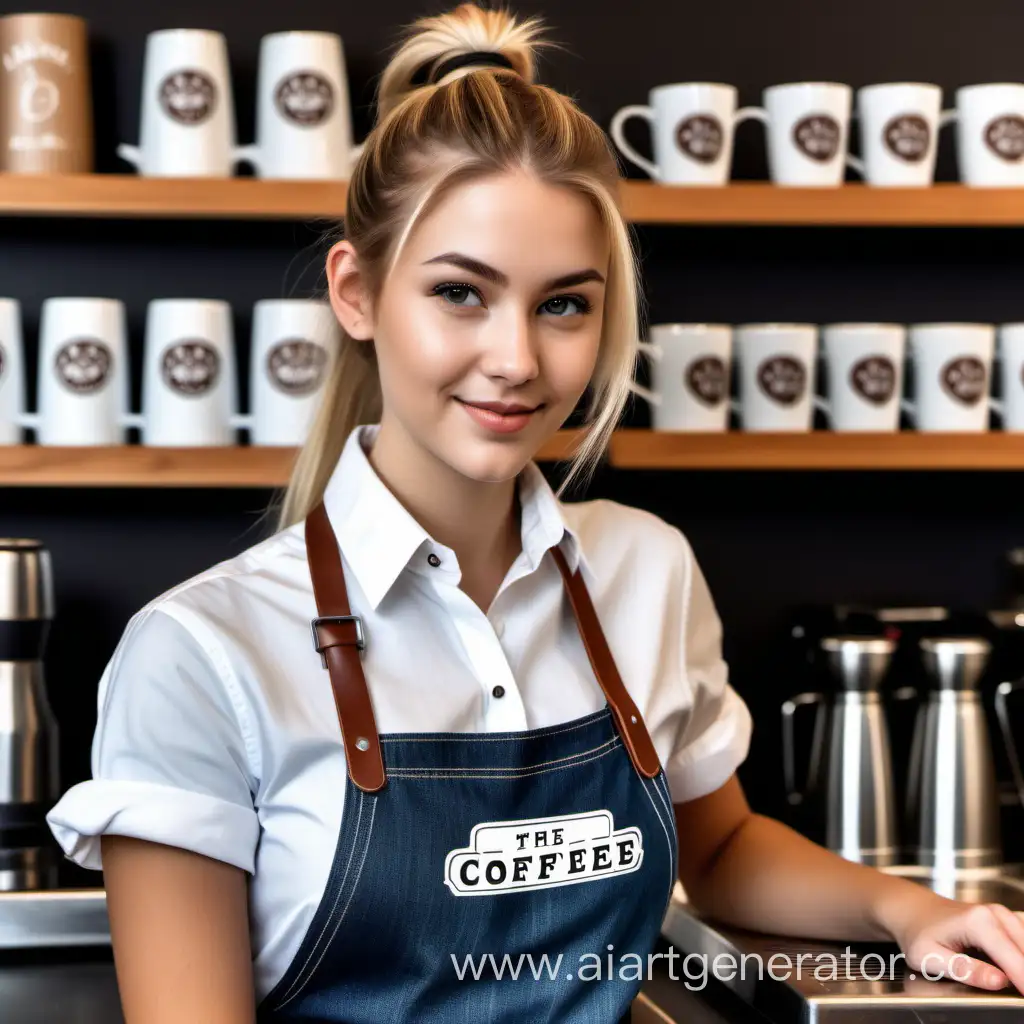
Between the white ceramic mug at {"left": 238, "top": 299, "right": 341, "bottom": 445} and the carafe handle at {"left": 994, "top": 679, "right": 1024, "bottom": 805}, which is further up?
the white ceramic mug at {"left": 238, "top": 299, "right": 341, "bottom": 445}

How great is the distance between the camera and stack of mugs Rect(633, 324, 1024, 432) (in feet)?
5.69

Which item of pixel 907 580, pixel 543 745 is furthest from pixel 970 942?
pixel 907 580

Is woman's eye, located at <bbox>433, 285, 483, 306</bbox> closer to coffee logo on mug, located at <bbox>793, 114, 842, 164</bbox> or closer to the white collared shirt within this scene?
the white collared shirt

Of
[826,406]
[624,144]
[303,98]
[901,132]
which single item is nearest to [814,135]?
[901,132]

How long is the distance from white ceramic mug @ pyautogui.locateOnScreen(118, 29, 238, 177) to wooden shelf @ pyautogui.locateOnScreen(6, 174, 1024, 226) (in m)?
0.04

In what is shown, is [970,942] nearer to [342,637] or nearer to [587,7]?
[342,637]

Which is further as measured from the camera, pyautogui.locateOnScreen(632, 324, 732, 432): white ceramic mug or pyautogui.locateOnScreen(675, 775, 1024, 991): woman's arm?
pyautogui.locateOnScreen(632, 324, 732, 432): white ceramic mug

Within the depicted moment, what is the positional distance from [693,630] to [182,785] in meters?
0.54

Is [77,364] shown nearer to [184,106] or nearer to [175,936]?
[184,106]

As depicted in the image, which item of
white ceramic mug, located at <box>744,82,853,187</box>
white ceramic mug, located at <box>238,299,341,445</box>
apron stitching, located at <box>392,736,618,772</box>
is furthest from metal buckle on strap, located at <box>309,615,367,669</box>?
white ceramic mug, located at <box>744,82,853,187</box>

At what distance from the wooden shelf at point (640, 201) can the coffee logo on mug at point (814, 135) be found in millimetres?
60

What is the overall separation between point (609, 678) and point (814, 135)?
0.81m

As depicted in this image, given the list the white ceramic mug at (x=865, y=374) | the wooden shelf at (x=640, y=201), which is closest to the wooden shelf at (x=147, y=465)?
the wooden shelf at (x=640, y=201)

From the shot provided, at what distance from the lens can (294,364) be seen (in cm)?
169
